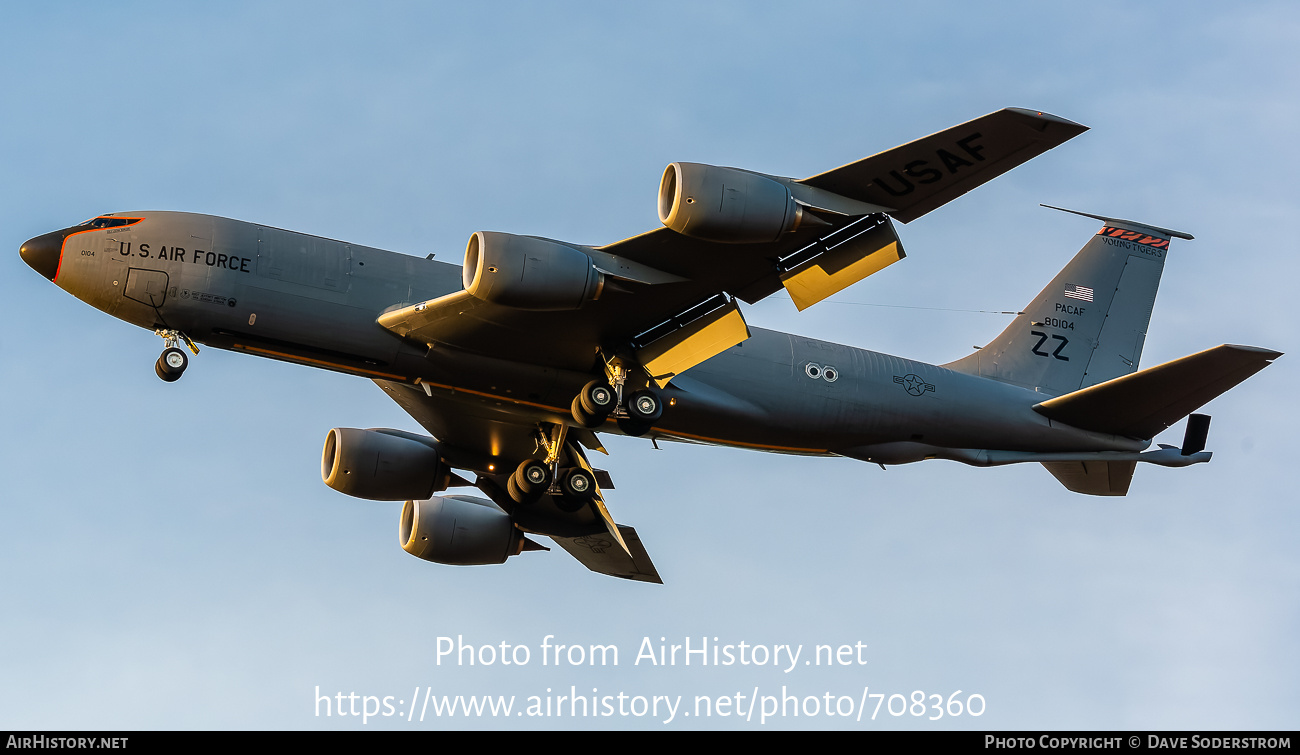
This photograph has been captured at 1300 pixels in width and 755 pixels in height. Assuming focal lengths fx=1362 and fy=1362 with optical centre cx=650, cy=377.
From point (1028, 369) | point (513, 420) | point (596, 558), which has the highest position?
point (1028, 369)

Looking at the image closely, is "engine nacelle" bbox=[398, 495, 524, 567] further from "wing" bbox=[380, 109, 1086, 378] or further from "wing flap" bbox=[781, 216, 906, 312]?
"wing flap" bbox=[781, 216, 906, 312]

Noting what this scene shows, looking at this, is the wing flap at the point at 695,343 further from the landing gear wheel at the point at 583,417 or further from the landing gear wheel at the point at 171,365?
the landing gear wheel at the point at 171,365

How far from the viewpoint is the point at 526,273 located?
2511cm

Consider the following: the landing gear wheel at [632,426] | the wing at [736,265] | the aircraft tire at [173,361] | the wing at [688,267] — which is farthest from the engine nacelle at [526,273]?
the aircraft tire at [173,361]

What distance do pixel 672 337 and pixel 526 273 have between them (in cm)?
392

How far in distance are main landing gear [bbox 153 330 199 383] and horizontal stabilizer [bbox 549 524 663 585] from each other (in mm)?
12312

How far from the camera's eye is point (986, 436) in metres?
31.4

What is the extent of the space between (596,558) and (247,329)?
1364cm

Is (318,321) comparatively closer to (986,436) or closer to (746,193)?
(746,193)

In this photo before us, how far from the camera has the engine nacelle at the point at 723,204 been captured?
79.2ft

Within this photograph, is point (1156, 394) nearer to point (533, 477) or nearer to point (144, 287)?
point (533, 477)

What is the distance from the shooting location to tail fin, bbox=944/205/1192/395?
33.5 m

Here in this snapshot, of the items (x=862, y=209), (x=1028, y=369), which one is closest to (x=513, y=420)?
(x=862, y=209)

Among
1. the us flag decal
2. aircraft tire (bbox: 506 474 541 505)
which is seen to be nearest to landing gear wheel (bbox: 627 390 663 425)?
aircraft tire (bbox: 506 474 541 505)
